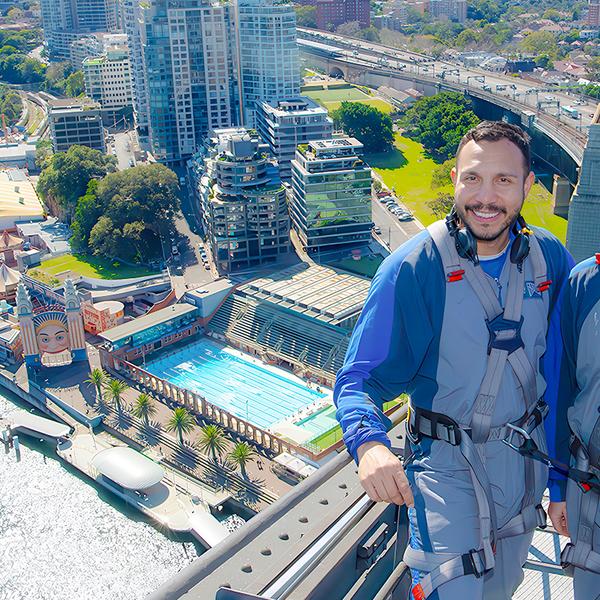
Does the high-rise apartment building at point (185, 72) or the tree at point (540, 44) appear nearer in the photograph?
the high-rise apartment building at point (185, 72)

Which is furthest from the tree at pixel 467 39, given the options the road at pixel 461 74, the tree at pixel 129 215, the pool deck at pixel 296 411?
the pool deck at pixel 296 411

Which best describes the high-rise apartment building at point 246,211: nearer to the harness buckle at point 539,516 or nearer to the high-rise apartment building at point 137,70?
the high-rise apartment building at point 137,70

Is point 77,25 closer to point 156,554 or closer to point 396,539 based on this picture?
point 156,554

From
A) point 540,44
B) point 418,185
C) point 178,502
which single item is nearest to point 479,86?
point 418,185

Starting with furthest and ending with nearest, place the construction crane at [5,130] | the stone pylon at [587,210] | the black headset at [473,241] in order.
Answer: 1. the construction crane at [5,130]
2. the stone pylon at [587,210]
3. the black headset at [473,241]

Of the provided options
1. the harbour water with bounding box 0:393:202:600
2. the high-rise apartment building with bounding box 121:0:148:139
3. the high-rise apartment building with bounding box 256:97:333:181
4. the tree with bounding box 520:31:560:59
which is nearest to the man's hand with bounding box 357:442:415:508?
the harbour water with bounding box 0:393:202:600

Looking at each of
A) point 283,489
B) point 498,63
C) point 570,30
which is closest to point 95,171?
point 283,489

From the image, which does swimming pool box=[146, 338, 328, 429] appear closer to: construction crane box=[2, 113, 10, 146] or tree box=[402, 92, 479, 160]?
tree box=[402, 92, 479, 160]

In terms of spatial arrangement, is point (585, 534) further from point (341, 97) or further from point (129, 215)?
point (341, 97)
